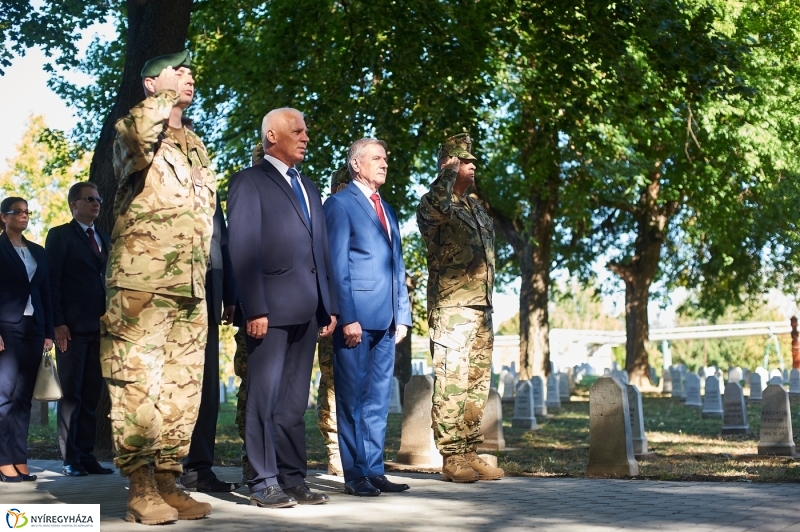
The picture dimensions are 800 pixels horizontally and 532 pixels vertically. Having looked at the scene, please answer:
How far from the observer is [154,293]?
631 cm

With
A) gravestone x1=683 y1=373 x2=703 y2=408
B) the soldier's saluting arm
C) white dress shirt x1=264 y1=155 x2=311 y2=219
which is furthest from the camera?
gravestone x1=683 y1=373 x2=703 y2=408

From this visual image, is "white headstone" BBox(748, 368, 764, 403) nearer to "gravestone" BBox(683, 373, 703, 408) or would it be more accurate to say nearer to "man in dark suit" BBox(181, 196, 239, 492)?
"gravestone" BBox(683, 373, 703, 408)

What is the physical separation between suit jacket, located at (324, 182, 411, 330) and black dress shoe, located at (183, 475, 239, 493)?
1.45 meters

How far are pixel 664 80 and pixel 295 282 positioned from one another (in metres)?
11.9

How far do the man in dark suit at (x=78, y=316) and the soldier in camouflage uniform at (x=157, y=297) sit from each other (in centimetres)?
326

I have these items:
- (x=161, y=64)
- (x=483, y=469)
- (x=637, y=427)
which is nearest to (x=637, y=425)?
(x=637, y=427)

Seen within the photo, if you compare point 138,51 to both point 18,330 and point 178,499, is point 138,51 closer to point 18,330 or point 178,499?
point 18,330

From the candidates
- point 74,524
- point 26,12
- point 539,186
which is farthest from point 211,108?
point 74,524


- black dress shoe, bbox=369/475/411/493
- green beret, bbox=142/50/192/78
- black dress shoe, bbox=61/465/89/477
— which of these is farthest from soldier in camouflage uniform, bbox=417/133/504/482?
black dress shoe, bbox=61/465/89/477

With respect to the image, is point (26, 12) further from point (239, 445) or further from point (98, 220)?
point (239, 445)

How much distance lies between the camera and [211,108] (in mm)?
23172

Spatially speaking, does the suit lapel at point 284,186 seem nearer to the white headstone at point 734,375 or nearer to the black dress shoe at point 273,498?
the black dress shoe at point 273,498

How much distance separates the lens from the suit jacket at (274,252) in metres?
6.94

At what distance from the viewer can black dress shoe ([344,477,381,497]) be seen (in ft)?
25.2
